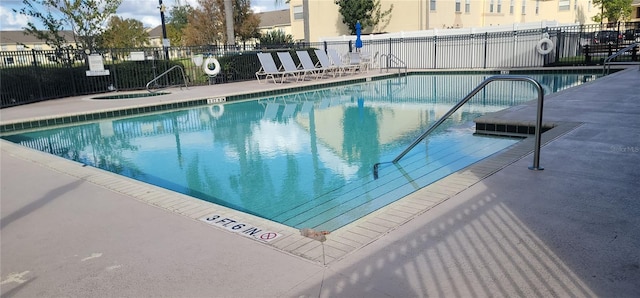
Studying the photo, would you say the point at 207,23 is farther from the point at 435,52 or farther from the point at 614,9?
the point at 614,9

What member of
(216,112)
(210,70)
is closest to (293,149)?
(216,112)

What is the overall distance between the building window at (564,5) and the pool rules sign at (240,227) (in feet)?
134

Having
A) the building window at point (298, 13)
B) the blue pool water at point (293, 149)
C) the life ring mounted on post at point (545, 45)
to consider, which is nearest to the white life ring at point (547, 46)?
the life ring mounted on post at point (545, 45)

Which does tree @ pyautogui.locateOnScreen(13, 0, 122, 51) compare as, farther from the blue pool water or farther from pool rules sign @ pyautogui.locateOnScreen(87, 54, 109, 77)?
the blue pool water

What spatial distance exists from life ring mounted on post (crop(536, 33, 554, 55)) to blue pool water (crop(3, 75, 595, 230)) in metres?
5.92

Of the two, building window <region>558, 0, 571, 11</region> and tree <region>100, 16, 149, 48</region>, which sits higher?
building window <region>558, 0, 571, 11</region>

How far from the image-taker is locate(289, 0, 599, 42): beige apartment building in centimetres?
2798

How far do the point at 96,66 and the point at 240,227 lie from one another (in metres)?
11.6

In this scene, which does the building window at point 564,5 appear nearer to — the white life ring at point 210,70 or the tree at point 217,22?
the tree at point 217,22

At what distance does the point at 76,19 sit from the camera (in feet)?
48.1

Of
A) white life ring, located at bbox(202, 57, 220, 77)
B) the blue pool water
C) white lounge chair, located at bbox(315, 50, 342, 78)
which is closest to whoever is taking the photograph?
the blue pool water

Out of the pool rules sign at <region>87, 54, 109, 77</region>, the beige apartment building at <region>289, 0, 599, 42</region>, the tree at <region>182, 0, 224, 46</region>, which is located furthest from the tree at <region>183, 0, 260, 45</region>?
the pool rules sign at <region>87, 54, 109, 77</region>

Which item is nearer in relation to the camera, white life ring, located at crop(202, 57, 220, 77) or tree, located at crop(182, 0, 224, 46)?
white life ring, located at crop(202, 57, 220, 77)

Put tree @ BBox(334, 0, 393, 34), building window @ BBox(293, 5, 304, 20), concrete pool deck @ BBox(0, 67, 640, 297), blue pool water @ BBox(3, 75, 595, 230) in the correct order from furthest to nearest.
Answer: building window @ BBox(293, 5, 304, 20) → tree @ BBox(334, 0, 393, 34) → blue pool water @ BBox(3, 75, 595, 230) → concrete pool deck @ BBox(0, 67, 640, 297)
